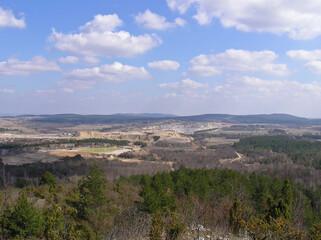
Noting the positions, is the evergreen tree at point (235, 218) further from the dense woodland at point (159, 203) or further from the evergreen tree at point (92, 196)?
the evergreen tree at point (92, 196)

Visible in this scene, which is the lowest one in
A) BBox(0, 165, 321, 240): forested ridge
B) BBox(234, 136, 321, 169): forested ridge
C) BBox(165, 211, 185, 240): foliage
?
BBox(234, 136, 321, 169): forested ridge

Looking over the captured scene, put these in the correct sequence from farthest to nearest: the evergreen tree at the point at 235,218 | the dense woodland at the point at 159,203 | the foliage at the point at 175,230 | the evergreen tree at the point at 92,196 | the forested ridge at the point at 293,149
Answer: the forested ridge at the point at 293,149, the evergreen tree at the point at 92,196, the evergreen tree at the point at 235,218, the dense woodland at the point at 159,203, the foliage at the point at 175,230

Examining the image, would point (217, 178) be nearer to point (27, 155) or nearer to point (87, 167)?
point (87, 167)

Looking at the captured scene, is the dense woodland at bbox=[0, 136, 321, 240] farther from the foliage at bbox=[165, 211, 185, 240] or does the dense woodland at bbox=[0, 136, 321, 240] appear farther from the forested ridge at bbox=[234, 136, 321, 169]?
the forested ridge at bbox=[234, 136, 321, 169]

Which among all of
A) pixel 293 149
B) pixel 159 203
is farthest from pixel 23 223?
pixel 293 149

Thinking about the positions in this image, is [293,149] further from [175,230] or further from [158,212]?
[175,230]

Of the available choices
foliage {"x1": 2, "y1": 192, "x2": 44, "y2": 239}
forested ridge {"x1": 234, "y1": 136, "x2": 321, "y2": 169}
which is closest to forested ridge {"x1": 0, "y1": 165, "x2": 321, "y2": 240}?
foliage {"x1": 2, "y1": 192, "x2": 44, "y2": 239}

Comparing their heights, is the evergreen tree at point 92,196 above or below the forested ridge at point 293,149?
above

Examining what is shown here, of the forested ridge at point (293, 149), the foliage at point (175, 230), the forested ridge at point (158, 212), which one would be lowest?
the forested ridge at point (293, 149)

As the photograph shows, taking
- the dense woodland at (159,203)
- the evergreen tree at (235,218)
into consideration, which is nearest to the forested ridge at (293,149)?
the dense woodland at (159,203)
